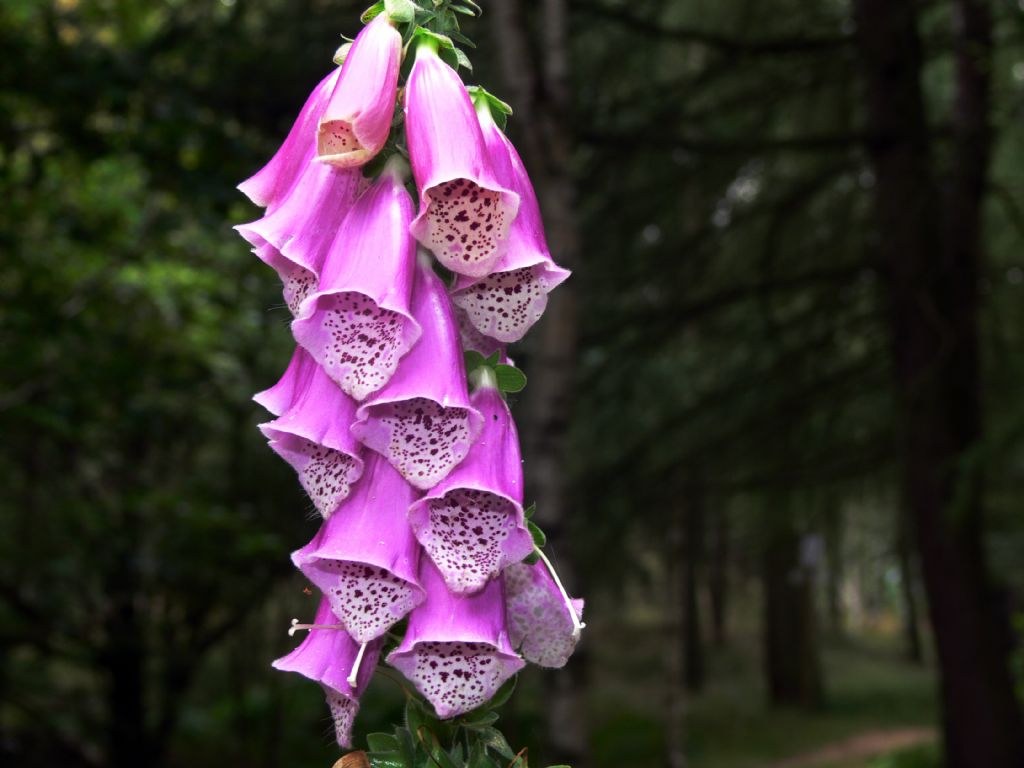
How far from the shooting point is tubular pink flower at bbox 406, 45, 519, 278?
1114 mm

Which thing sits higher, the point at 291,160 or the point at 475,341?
the point at 291,160

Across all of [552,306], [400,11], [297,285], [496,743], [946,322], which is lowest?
[496,743]

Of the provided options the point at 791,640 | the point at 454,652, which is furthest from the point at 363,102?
the point at 791,640

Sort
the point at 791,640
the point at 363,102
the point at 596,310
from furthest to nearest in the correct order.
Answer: the point at 791,640 < the point at 596,310 < the point at 363,102

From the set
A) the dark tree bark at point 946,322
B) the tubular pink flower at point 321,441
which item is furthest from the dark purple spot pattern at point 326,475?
the dark tree bark at point 946,322

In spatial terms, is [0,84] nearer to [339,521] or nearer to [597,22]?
[597,22]

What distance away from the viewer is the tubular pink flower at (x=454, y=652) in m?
1.12

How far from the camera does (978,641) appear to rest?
722 centimetres

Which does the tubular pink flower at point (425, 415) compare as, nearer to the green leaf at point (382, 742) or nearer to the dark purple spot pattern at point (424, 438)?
the dark purple spot pattern at point (424, 438)

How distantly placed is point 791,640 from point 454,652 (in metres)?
20.8

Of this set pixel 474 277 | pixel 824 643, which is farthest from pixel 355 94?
pixel 824 643

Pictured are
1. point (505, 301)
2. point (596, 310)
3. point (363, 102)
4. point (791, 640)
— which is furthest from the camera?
point (791, 640)

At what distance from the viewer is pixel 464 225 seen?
1.14 m

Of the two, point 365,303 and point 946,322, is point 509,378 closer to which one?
point 365,303
